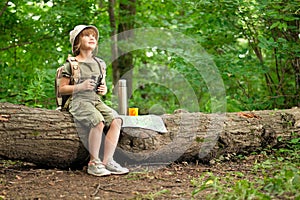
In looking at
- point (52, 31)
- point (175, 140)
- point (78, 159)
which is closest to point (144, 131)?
point (175, 140)

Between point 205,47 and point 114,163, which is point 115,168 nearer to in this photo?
point 114,163

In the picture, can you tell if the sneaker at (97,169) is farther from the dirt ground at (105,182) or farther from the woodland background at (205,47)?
the woodland background at (205,47)

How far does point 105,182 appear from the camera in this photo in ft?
13.1

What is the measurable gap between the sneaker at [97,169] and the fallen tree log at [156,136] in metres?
0.21

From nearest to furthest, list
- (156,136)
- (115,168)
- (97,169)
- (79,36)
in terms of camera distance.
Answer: (97,169), (115,168), (79,36), (156,136)

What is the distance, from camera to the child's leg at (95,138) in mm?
4266

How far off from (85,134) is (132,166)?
66cm

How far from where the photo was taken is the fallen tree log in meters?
4.18

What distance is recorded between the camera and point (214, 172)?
448 centimetres

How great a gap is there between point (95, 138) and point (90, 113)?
9.7 inches

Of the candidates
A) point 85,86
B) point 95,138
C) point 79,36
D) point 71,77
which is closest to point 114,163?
point 95,138

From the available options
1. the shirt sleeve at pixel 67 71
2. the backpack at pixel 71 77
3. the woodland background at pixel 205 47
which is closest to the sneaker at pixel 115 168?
the backpack at pixel 71 77

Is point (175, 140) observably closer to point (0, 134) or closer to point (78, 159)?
point (78, 159)

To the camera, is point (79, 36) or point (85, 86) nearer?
point (85, 86)
